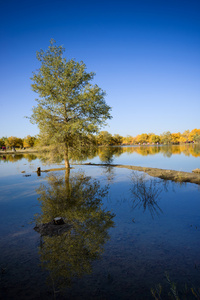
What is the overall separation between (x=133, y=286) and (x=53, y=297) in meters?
2.22

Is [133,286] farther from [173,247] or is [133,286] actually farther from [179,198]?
[179,198]

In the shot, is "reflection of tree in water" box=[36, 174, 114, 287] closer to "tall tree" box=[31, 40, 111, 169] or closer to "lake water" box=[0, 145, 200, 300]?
"lake water" box=[0, 145, 200, 300]

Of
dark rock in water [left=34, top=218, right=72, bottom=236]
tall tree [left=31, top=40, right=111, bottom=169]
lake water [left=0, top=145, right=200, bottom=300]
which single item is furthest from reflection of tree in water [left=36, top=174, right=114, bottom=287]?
tall tree [left=31, top=40, right=111, bottom=169]

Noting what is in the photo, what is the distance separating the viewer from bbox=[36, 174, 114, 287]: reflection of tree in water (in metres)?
5.57

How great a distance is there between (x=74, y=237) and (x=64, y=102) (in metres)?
21.8

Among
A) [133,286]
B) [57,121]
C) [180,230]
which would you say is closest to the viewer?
[133,286]

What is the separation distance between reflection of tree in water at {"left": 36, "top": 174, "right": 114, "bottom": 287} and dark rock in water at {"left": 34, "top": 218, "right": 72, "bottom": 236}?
28 centimetres

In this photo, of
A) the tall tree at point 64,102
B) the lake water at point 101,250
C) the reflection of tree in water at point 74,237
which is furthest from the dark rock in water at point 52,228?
the tall tree at point 64,102

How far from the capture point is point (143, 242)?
721 centimetres

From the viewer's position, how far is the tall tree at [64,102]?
25188 mm

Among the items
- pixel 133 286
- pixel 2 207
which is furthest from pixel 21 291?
pixel 2 207

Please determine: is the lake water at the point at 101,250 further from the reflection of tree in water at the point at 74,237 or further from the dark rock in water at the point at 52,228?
the dark rock in water at the point at 52,228

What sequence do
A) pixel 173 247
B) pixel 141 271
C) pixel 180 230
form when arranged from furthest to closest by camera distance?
pixel 180 230
pixel 173 247
pixel 141 271

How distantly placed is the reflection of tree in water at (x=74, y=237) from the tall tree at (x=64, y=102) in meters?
13.6
